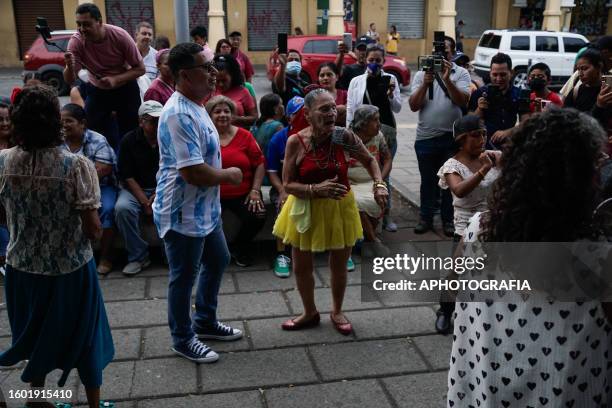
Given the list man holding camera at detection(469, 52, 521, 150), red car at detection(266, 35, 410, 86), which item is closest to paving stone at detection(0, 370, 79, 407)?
man holding camera at detection(469, 52, 521, 150)

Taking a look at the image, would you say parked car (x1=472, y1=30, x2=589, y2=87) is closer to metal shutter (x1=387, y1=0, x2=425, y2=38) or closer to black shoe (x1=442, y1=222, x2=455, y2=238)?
metal shutter (x1=387, y1=0, x2=425, y2=38)

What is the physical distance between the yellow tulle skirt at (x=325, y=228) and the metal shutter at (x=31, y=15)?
21651 millimetres

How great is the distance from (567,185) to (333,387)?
6.64 ft

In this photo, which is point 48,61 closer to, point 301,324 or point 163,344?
point 163,344

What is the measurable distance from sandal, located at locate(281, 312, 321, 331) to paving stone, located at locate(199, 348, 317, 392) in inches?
10.0

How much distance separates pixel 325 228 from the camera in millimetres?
3775

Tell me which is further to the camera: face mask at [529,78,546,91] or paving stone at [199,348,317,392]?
face mask at [529,78,546,91]

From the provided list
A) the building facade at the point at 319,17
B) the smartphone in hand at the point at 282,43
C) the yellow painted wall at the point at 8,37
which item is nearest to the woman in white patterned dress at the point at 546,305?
the smartphone in hand at the point at 282,43

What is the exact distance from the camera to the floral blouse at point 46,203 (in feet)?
8.97

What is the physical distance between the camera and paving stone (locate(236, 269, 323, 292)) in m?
4.66

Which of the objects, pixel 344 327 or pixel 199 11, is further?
pixel 199 11

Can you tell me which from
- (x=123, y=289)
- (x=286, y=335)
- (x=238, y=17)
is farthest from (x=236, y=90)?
(x=238, y=17)

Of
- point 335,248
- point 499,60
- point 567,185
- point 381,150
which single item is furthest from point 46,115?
point 499,60

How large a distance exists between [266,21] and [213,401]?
2207cm
